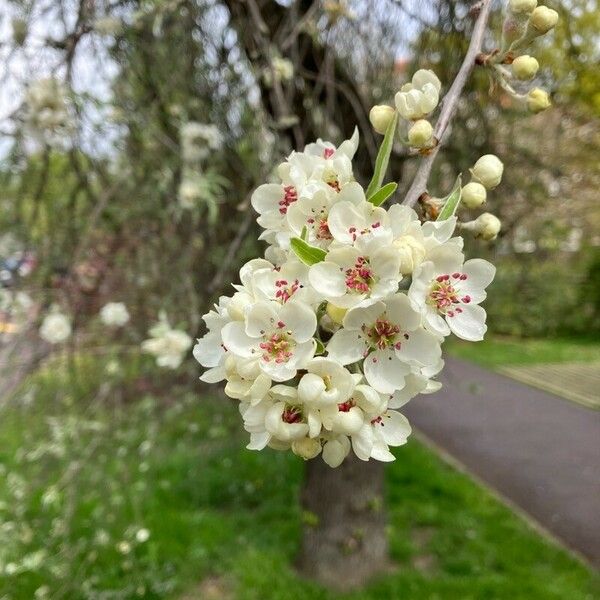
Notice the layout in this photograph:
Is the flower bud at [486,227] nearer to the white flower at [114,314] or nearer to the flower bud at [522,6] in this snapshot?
the flower bud at [522,6]

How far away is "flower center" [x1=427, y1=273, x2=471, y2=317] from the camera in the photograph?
799mm

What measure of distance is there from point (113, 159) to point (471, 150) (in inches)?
63.3

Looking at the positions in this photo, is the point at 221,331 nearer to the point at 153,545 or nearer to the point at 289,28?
the point at 289,28

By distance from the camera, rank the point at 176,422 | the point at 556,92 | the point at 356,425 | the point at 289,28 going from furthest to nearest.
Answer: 1. the point at 176,422
2. the point at 556,92
3. the point at 289,28
4. the point at 356,425

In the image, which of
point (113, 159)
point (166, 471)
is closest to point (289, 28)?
point (113, 159)

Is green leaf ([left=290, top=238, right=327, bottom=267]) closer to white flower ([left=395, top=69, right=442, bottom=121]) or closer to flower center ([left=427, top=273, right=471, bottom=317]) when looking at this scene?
flower center ([left=427, top=273, right=471, bottom=317])

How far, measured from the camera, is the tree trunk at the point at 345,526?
347cm

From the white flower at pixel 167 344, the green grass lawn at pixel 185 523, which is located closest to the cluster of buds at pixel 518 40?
the white flower at pixel 167 344

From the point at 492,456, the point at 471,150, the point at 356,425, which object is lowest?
the point at 492,456

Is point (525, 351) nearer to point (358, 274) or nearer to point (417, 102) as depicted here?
point (417, 102)

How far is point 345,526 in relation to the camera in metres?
3.54

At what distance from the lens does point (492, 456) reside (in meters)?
5.34

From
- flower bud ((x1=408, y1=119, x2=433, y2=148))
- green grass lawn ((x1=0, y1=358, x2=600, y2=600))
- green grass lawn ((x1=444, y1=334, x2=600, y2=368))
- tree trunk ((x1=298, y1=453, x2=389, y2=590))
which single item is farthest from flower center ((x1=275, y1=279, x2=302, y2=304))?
green grass lawn ((x1=444, y1=334, x2=600, y2=368))

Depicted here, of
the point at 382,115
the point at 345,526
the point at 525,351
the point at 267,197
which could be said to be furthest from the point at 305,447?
the point at 525,351
